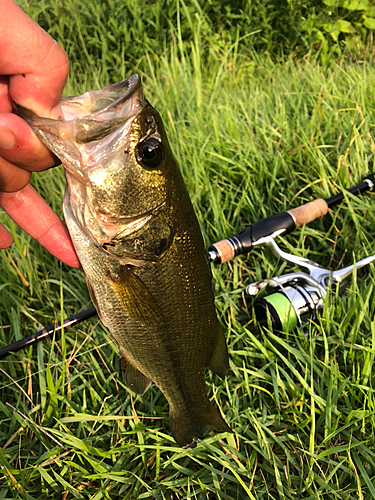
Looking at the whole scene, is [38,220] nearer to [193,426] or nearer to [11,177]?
[11,177]

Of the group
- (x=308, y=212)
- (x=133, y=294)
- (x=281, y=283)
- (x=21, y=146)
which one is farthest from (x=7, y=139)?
(x=308, y=212)

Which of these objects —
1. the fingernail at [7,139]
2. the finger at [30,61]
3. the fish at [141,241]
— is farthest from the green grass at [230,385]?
the finger at [30,61]

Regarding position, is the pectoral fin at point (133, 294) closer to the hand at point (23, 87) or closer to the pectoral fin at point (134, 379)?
the pectoral fin at point (134, 379)

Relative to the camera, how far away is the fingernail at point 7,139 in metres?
1.36

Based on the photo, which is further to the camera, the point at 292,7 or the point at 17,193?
the point at 292,7

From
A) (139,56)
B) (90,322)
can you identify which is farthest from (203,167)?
(139,56)

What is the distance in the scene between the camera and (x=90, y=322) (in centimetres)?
244

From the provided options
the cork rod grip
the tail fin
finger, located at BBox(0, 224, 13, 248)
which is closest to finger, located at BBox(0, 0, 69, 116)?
finger, located at BBox(0, 224, 13, 248)

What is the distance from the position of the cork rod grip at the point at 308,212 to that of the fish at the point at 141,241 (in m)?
1.15

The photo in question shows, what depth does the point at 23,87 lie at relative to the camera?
130 cm

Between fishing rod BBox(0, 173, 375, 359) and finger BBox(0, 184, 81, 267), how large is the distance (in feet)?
1.50

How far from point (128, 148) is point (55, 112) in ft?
0.89

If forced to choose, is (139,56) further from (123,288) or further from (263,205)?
(123,288)

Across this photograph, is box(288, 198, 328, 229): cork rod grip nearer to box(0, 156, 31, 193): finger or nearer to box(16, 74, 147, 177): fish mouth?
box(16, 74, 147, 177): fish mouth
